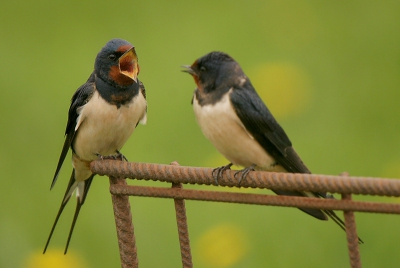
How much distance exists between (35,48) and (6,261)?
2.04m

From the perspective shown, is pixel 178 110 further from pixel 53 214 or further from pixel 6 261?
pixel 6 261

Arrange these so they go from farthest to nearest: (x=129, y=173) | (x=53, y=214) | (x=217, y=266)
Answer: (x=53, y=214)
(x=217, y=266)
(x=129, y=173)

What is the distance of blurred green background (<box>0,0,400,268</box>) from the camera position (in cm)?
336

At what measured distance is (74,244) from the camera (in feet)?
11.3

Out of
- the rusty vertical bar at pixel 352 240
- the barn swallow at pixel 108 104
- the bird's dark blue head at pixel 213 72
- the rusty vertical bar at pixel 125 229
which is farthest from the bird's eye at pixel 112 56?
the rusty vertical bar at pixel 352 240

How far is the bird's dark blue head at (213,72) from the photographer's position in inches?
92.5

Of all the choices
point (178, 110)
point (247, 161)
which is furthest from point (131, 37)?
point (247, 161)

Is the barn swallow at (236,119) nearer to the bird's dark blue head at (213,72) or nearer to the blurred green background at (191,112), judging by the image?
the bird's dark blue head at (213,72)

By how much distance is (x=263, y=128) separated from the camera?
91.3 inches

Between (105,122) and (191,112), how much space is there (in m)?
1.69

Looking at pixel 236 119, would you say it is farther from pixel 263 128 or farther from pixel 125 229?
pixel 125 229

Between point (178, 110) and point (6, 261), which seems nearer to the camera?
point (6, 261)

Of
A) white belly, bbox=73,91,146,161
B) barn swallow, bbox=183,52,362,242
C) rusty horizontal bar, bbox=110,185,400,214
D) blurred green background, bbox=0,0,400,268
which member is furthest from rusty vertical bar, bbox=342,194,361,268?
blurred green background, bbox=0,0,400,268

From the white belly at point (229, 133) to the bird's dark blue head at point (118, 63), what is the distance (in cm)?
29
